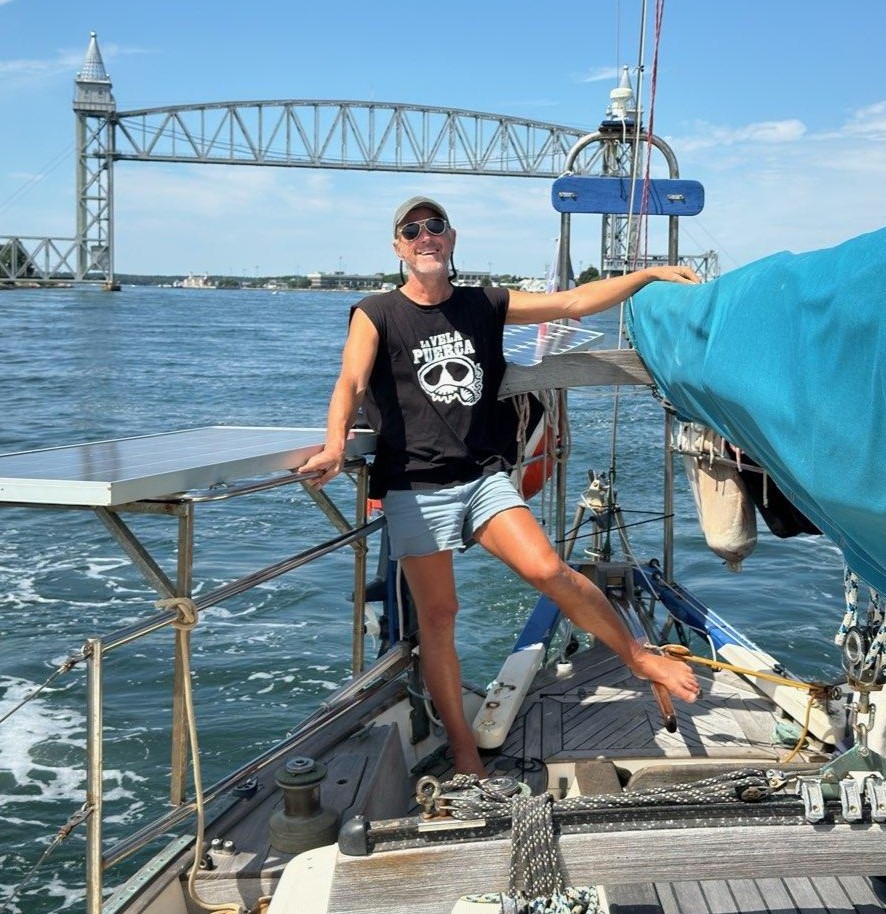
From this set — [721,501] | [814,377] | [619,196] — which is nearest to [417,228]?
[721,501]

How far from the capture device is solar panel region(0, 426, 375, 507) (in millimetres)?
2266

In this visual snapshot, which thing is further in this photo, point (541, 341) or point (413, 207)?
point (541, 341)

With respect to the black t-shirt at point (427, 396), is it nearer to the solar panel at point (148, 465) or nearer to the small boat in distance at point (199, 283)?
the solar panel at point (148, 465)

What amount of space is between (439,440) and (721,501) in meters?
1.22

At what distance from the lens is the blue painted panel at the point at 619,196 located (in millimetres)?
5523

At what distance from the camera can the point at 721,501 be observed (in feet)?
13.0

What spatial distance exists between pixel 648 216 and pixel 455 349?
8.97ft

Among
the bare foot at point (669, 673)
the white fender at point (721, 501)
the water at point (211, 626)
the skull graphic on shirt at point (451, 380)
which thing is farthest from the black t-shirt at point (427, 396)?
the water at point (211, 626)

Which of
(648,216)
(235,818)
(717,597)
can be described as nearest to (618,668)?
(235,818)

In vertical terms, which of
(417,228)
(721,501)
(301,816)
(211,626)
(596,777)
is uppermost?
(417,228)

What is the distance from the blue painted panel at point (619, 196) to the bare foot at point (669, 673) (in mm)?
3014

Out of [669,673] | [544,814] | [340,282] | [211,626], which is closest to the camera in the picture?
[544,814]

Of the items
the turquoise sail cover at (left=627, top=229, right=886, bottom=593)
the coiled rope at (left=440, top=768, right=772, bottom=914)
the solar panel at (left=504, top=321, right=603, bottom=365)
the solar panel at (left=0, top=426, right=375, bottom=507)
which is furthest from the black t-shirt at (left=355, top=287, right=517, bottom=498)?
the coiled rope at (left=440, top=768, right=772, bottom=914)

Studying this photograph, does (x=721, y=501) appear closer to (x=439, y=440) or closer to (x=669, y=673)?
(x=669, y=673)
